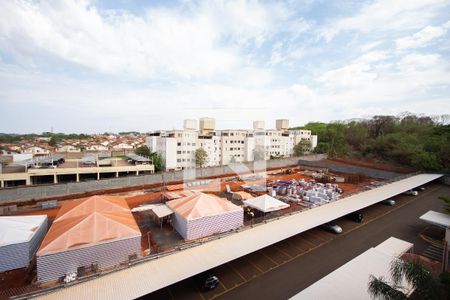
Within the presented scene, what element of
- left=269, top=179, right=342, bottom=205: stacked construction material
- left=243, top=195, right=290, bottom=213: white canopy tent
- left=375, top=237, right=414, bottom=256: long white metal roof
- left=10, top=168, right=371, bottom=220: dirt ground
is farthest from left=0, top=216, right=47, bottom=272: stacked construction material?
left=269, top=179, right=342, bottom=205: stacked construction material

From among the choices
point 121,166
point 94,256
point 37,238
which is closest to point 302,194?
point 94,256

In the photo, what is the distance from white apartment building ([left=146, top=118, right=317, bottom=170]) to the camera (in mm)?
36469

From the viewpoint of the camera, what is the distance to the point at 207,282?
8930 mm

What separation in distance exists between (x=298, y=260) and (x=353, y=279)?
3.60 m

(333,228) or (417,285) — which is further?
(333,228)

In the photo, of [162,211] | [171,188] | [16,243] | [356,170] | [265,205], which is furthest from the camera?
[356,170]

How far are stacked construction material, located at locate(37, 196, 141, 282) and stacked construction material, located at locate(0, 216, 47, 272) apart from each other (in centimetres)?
117

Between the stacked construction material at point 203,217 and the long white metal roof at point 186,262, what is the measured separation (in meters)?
2.18

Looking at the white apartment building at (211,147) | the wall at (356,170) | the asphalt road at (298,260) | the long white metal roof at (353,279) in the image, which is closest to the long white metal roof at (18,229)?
the asphalt road at (298,260)

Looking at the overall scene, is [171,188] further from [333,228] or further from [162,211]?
[333,228]

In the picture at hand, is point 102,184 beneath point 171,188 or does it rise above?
above

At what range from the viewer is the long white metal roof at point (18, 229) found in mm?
9989

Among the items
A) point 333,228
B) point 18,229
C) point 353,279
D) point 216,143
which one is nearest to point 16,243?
point 18,229

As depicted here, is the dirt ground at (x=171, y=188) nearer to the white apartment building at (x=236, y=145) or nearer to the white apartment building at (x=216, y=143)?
the white apartment building at (x=216, y=143)
